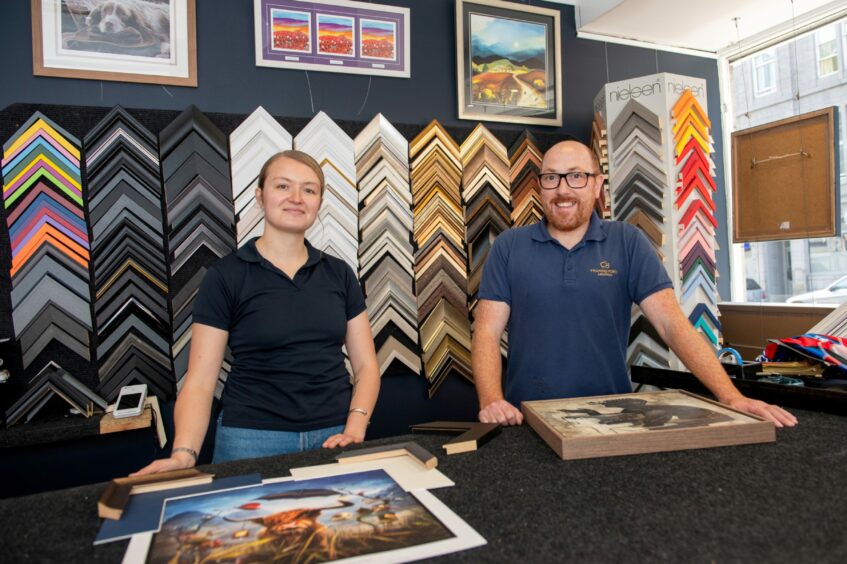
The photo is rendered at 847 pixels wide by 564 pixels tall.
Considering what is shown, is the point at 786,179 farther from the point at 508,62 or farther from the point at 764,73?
the point at 508,62

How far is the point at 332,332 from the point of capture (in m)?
1.56

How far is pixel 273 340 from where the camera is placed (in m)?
1.50

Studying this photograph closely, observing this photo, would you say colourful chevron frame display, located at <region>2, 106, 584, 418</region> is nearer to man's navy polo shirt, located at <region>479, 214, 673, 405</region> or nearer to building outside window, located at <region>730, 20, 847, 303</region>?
building outside window, located at <region>730, 20, 847, 303</region>

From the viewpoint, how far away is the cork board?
3.03 metres

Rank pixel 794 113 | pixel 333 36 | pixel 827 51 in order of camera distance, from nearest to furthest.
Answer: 1. pixel 333 36
2. pixel 827 51
3. pixel 794 113

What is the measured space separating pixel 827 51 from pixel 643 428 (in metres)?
3.52

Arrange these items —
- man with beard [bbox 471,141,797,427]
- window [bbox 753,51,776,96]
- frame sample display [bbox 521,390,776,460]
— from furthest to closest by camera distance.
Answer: window [bbox 753,51,776,96], man with beard [bbox 471,141,797,427], frame sample display [bbox 521,390,776,460]

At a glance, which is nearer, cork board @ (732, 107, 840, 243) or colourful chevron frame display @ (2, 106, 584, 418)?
colourful chevron frame display @ (2, 106, 584, 418)

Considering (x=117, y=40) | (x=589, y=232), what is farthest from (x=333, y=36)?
(x=589, y=232)

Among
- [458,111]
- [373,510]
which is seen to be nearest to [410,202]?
[458,111]

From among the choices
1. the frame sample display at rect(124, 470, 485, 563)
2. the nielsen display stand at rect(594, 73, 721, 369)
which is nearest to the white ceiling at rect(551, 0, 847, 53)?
the nielsen display stand at rect(594, 73, 721, 369)

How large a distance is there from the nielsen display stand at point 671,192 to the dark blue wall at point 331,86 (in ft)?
1.82

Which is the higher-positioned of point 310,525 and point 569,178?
point 569,178

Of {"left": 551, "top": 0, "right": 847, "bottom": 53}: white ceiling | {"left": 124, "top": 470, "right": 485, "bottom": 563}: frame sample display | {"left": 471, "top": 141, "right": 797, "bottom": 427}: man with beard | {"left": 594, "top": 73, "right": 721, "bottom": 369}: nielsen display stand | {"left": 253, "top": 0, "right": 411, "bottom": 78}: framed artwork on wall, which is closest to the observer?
{"left": 124, "top": 470, "right": 485, "bottom": 563}: frame sample display
